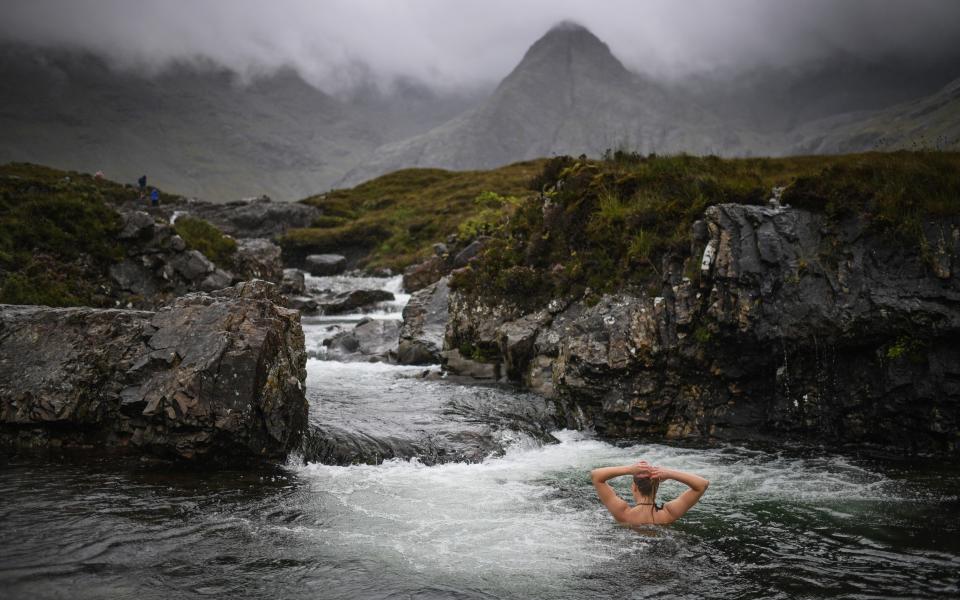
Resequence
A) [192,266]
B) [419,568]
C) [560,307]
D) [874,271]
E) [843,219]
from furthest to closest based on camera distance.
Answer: [192,266] < [560,307] < [843,219] < [874,271] < [419,568]

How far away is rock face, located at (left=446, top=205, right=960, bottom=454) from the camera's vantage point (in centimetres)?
1199

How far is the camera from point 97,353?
11.8m

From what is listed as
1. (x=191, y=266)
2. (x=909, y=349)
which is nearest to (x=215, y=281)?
(x=191, y=266)

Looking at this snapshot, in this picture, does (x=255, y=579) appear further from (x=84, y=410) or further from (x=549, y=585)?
(x=84, y=410)

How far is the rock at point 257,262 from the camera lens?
33594mm

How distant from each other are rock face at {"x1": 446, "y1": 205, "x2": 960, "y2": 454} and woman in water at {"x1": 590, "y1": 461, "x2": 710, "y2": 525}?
5.24 m

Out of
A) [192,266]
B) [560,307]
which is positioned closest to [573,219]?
[560,307]

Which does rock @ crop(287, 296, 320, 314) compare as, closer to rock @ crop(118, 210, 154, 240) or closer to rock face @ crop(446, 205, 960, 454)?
rock @ crop(118, 210, 154, 240)

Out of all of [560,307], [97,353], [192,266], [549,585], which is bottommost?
[549,585]

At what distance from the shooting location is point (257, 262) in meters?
34.5

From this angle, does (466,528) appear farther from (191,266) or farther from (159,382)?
(191,266)

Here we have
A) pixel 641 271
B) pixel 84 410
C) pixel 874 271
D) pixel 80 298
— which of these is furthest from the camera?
pixel 80 298

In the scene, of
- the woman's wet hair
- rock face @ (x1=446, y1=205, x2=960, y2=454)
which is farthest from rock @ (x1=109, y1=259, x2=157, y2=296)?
the woman's wet hair

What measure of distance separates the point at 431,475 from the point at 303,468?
246cm
